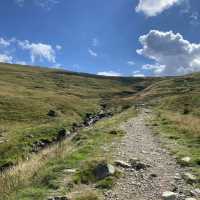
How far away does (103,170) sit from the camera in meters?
16.0

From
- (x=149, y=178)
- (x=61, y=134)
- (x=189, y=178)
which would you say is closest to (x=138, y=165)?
(x=149, y=178)

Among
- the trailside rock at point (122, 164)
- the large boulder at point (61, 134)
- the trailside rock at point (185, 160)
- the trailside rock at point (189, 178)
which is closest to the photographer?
the trailside rock at point (189, 178)

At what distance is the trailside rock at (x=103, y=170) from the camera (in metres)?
15.5

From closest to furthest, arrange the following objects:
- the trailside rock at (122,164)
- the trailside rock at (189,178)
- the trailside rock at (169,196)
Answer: the trailside rock at (169,196)
the trailside rock at (189,178)
the trailside rock at (122,164)

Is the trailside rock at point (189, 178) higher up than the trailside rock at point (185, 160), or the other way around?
the trailside rock at point (185, 160)

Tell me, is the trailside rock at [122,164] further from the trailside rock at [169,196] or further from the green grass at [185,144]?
the trailside rock at [169,196]

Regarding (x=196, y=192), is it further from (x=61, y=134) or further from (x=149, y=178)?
(x=61, y=134)

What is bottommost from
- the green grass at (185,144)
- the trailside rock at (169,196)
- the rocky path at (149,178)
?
the trailside rock at (169,196)

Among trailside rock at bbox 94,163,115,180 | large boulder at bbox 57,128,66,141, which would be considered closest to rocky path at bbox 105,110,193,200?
trailside rock at bbox 94,163,115,180

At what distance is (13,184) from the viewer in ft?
50.1

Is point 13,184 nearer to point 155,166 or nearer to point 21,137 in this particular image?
point 155,166

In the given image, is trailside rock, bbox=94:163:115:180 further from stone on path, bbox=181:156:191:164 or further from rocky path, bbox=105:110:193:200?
stone on path, bbox=181:156:191:164

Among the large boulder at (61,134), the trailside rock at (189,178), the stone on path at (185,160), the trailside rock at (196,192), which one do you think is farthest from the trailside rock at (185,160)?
the large boulder at (61,134)

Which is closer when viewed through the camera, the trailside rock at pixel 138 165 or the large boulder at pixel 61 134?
the trailside rock at pixel 138 165
